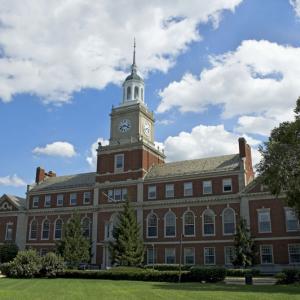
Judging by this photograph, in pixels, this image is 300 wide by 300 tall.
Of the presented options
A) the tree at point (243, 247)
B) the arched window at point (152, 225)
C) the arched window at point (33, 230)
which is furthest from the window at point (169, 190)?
the arched window at point (33, 230)

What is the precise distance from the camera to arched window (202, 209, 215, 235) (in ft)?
163

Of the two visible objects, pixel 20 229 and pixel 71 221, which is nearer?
pixel 71 221

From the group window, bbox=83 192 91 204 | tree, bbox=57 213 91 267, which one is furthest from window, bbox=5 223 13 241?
tree, bbox=57 213 91 267

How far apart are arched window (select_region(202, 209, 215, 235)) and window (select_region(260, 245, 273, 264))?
19.9ft

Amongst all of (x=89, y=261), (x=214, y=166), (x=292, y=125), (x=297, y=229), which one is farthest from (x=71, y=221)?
(x=292, y=125)

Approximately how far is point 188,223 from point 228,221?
4.95m

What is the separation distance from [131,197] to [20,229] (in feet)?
62.8

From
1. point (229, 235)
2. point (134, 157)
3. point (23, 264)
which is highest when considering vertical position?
point (134, 157)

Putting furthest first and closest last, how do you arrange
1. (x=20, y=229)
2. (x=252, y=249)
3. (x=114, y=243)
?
1. (x=20, y=229)
2. (x=114, y=243)
3. (x=252, y=249)

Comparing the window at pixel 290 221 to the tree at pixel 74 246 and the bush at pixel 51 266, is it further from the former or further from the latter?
the bush at pixel 51 266

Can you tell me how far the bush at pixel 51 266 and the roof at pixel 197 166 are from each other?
63.0 ft

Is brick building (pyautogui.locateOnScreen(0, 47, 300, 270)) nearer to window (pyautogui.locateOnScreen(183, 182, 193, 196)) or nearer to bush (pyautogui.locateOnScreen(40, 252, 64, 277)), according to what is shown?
window (pyautogui.locateOnScreen(183, 182, 193, 196))

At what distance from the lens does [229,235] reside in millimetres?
48594

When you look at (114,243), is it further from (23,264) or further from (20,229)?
(20,229)
